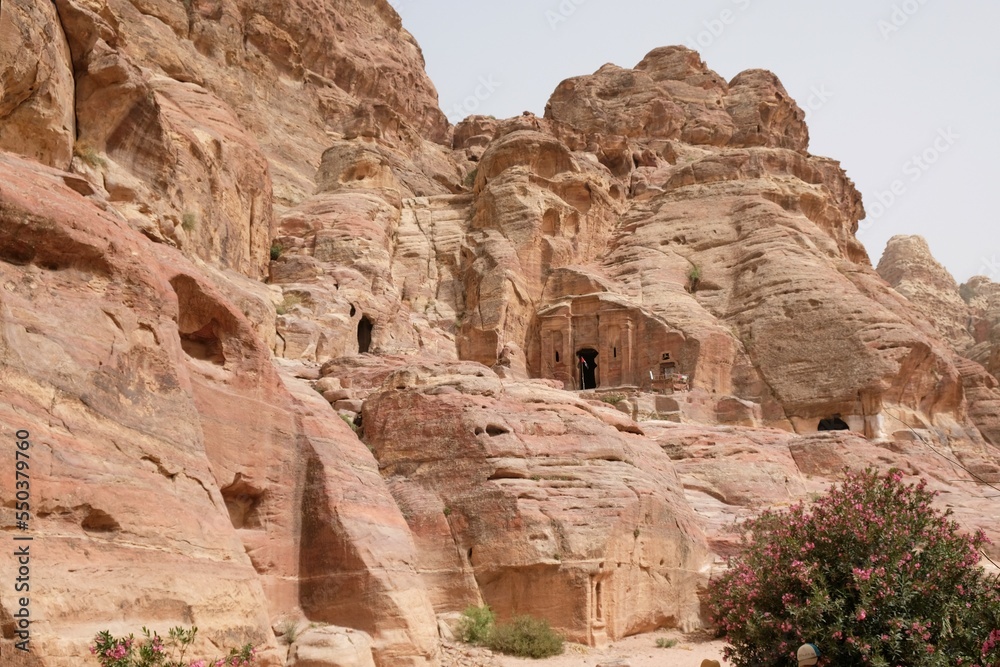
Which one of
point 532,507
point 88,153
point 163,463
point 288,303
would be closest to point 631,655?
point 532,507

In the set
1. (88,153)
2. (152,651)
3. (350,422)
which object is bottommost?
(152,651)

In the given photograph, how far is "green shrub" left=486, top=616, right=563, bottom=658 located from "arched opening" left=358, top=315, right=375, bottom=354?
2084 centimetres

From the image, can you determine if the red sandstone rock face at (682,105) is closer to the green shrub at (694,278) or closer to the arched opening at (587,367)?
the green shrub at (694,278)

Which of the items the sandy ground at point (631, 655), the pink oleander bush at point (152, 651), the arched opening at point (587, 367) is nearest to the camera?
the pink oleander bush at point (152, 651)

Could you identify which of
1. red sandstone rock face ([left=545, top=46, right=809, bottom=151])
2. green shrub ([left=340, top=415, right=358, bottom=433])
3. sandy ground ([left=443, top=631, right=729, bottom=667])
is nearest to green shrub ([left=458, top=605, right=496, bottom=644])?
sandy ground ([left=443, top=631, right=729, bottom=667])

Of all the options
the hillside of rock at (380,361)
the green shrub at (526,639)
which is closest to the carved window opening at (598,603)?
the hillside of rock at (380,361)

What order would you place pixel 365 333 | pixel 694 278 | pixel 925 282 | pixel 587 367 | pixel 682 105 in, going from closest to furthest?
pixel 365 333 → pixel 587 367 → pixel 694 278 → pixel 682 105 → pixel 925 282

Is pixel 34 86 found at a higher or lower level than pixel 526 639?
higher

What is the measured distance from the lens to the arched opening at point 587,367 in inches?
1925

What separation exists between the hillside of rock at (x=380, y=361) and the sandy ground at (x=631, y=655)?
502mm

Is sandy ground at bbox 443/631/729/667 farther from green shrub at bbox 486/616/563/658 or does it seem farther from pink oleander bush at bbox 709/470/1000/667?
pink oleander bush at bbox 709/470/1000/667

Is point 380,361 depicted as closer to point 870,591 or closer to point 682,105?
point 870,591

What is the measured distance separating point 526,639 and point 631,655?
2.53 m

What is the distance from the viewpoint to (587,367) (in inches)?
1965
